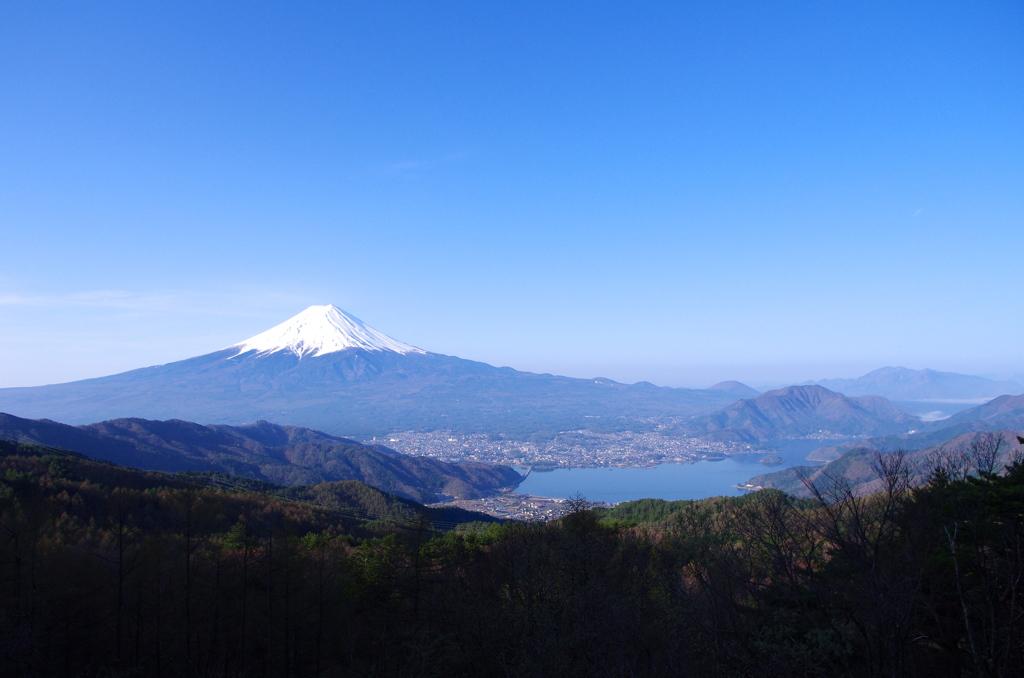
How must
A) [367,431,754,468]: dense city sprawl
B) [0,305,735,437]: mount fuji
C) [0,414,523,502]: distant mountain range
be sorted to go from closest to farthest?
[0,414,523,502]: distant mountain range < [367,431,754,468]: dense city sprawl < [0,305,735,437]: mount fuji

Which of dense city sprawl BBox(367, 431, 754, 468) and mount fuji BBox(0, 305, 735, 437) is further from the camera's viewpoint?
mount fuji BBox(0, 305, 735, 437)

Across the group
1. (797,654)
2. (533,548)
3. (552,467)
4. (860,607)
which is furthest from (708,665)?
(552,467)

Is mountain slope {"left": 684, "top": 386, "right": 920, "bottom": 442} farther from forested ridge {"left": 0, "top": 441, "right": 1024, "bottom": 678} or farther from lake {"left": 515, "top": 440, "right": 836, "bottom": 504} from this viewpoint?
forested ridge {"left": 0, "top": 441, "right": 1024, "bottom": 678}

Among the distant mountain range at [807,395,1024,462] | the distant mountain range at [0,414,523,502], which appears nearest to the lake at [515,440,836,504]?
the distant mountain range at [807,395,1024,462]

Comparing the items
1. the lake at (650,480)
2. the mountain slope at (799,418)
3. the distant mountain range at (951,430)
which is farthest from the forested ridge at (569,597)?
the mountain slope at (799,418)

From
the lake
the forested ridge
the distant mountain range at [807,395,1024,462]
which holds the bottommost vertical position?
the lake

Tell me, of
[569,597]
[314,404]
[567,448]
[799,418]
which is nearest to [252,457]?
[567,448]

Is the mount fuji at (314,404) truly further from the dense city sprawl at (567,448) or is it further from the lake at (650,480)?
the lake at (650,480)

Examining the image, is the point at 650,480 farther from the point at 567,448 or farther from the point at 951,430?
the point at 951,430
